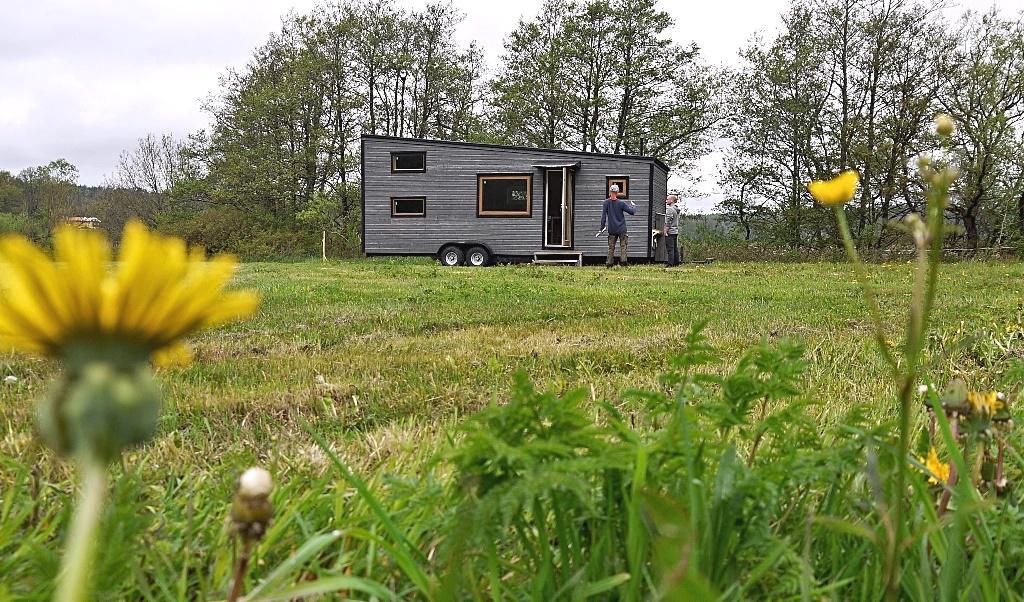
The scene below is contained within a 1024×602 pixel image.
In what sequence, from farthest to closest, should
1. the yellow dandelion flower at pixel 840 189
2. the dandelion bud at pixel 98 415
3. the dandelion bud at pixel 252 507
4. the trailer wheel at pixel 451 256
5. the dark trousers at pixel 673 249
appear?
the trailer wheel at pixel 451 256
the dark trousers at pixel 673 249
the yellow dandelion flower at pixel 840 189
the dandelion bud at pixel 252 507
the dandelion bud at pixel 98 415

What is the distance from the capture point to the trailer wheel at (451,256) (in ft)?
56.4

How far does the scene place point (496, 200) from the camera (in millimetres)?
17250

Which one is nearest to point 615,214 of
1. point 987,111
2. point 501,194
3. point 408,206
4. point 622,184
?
point 622,184

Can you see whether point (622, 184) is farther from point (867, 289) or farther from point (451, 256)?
point (867, 289)

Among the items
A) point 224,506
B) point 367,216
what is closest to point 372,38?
point 367,216

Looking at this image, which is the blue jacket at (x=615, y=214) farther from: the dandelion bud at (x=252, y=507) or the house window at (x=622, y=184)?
the dandelion bud at (x=252, y=507)

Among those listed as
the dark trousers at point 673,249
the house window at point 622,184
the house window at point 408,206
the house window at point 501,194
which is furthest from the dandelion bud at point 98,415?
the house window at point 408,206

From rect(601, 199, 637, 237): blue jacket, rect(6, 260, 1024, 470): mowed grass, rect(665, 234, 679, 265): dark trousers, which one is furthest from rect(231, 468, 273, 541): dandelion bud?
rect(665, 234, 679, 265): dark trousers

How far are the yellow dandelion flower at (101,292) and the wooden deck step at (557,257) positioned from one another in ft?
54.4

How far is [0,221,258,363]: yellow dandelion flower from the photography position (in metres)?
0.36

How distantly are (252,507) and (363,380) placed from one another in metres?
2.32

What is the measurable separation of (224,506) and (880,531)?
87 cm

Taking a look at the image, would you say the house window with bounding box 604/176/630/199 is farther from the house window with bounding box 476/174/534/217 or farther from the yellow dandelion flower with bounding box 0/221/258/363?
the yellow dandelion flower with bounding box 0/221/258/363

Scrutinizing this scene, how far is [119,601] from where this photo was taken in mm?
751
